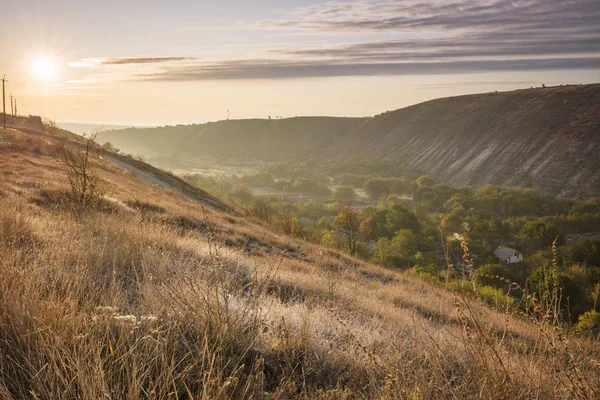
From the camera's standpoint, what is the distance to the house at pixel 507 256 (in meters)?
39.9

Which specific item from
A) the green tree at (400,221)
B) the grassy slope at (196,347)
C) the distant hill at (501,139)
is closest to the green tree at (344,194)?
the distant hill at (501,139)

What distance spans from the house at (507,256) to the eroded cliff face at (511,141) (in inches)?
1159

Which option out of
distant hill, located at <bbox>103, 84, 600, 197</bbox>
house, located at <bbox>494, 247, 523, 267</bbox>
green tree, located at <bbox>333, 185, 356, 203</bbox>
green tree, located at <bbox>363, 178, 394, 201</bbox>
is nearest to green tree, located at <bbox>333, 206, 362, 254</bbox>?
house, located at <bbox>494, 247, 523, 267</bbox>

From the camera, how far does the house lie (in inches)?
1572

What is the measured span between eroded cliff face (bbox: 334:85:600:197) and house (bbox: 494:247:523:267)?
2944 cm

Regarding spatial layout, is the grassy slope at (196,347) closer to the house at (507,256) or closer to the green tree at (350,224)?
the green tree at (350,224)

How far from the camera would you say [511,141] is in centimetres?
8531

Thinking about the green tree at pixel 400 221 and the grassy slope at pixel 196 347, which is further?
the green tree at pixel 400 221

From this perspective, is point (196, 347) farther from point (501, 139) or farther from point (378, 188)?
point (501, 139)

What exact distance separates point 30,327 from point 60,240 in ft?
8.25

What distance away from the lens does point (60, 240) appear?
5027 mm

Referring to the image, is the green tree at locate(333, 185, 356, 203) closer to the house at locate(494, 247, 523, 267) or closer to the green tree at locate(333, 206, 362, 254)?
the green tree at locate(333, 206, 362, 254)

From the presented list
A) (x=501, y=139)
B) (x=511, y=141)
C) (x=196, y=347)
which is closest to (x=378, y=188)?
(x=501, y=139)

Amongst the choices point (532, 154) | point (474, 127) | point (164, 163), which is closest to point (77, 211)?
point (532, 154)
